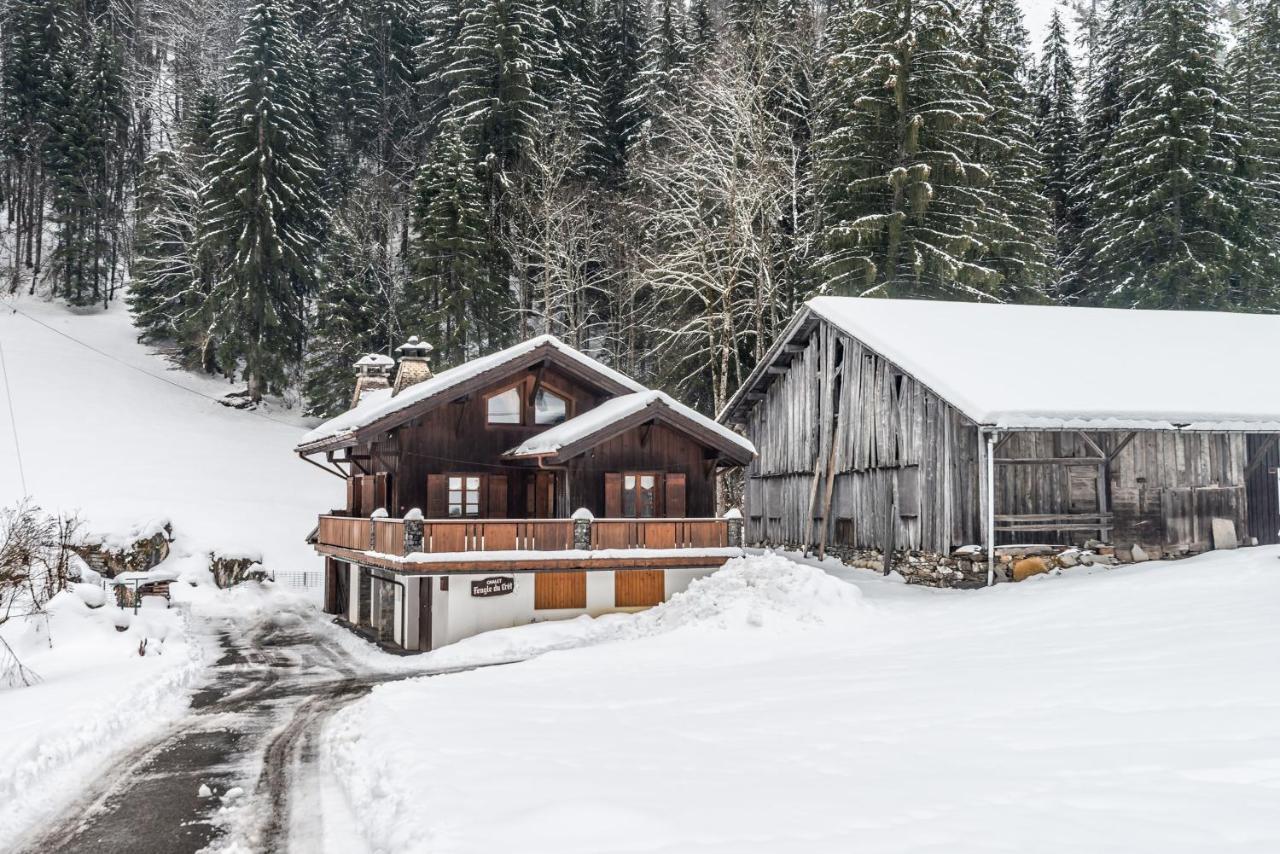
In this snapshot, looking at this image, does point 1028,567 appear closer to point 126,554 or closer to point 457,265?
point 457,265

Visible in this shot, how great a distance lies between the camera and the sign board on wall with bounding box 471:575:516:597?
2083 cm

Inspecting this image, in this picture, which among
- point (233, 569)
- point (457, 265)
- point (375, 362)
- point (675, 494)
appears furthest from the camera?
point (457, 265)

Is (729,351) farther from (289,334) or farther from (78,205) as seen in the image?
(78,205)

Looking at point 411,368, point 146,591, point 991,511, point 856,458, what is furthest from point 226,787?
point 146,591

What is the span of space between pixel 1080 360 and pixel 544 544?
1478 cm

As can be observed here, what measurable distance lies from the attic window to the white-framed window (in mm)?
1699

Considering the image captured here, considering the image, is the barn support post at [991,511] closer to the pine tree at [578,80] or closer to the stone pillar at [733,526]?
the stone pillar at [733,526]

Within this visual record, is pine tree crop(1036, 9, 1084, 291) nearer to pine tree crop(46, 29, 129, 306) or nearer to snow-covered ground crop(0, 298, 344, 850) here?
snow-covered ground crop(0, 298, 344, 850)

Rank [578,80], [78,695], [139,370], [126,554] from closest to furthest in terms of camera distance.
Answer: [78,695]
[126,554]
[578,80]
[139,370]

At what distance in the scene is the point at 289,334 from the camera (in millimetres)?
46438

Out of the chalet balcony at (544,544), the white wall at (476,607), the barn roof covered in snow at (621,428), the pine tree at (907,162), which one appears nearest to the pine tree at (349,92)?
the pine tree at (907,162)

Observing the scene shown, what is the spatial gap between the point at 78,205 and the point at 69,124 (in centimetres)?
565

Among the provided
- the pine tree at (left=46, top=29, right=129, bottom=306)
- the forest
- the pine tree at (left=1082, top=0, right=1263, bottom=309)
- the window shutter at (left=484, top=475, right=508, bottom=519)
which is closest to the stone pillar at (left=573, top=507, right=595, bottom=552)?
the window shutter at (left=484, top=475, right=508, bottom=519)

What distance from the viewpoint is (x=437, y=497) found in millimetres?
23484
